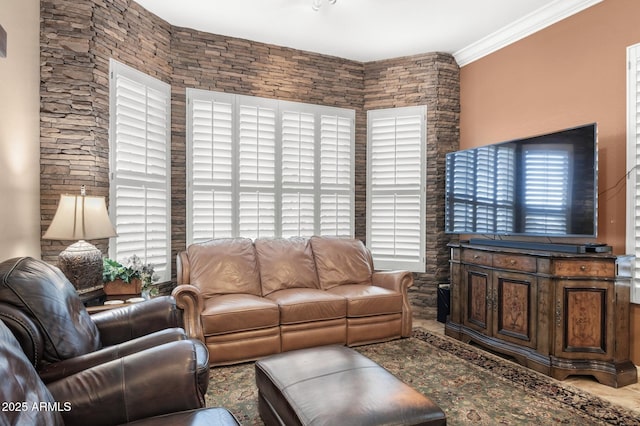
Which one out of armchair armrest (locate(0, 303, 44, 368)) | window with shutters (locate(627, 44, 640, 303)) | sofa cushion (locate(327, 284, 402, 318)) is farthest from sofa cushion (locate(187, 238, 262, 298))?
window with shutters (locate(627, 44, 640, 303))

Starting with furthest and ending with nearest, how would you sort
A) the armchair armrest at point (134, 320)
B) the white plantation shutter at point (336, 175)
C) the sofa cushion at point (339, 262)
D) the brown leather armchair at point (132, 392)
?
the white plantation shutter at point (336, 175), the sofa cushion at point (339, 262), the armchair armrest at point (134, 320), the brown leather armchair at point (132, 392)

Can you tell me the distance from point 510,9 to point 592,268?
2.46 metres

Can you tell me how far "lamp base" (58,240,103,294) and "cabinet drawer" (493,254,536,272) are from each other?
3.22 metres

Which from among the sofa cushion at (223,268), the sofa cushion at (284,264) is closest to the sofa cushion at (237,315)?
the sofa cushion at (223,268)

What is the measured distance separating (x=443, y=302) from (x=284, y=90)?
3.08 meters

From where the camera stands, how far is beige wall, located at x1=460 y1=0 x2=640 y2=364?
303cm

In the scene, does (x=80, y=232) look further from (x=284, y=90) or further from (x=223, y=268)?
(x=284, y=90)

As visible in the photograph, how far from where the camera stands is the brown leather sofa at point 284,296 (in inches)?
120

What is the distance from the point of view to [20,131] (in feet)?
9.05

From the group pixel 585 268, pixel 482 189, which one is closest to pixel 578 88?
pixel 482 189

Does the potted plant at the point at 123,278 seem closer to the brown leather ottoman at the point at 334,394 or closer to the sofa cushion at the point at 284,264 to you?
the sofa cushion at the point at 284,264

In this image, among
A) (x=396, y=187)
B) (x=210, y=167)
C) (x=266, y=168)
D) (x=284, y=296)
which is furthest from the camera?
(x=396, y=187)

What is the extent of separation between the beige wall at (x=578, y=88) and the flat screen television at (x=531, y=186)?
1.21 feet

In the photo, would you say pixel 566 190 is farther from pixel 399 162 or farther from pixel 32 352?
pixel 32 352
